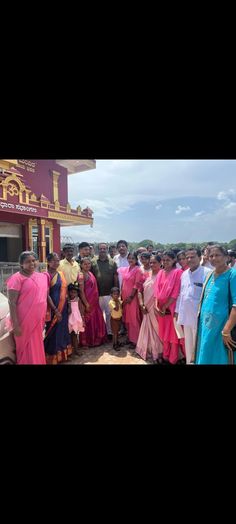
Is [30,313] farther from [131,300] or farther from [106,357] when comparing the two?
[131,300]

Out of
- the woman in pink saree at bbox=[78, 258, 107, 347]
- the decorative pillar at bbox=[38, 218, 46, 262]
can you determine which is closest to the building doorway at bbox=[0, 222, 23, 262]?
the decorative pillar at bbox=[38, 218, 46, 262]

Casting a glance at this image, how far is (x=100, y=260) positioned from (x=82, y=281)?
44 cm

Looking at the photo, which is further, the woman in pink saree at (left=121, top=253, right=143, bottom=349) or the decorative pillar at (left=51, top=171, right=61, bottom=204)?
the decorative pillar at (left=51, top=171, right=61, bottom=204)

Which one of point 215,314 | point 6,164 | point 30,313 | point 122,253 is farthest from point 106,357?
point 6,164

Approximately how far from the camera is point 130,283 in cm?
314

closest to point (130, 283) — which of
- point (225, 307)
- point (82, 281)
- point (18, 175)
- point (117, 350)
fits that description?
point (82, 281)

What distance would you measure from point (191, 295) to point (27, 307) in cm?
159

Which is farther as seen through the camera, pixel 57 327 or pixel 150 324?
pixel 150 324

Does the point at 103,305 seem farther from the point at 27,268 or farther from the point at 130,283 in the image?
the point at 27,268

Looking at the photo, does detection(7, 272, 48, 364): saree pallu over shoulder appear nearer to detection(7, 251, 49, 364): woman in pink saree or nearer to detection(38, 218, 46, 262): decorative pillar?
detection(7, 251, 49, 364): woman in pink saree

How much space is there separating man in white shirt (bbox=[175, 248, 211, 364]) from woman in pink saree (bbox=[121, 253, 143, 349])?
2.49 feet

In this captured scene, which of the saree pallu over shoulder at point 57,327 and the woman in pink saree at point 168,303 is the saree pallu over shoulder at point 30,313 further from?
the woman in pink saree at point 168,303

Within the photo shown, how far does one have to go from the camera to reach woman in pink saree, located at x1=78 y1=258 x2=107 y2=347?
121 inches

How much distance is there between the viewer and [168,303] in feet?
8.46
